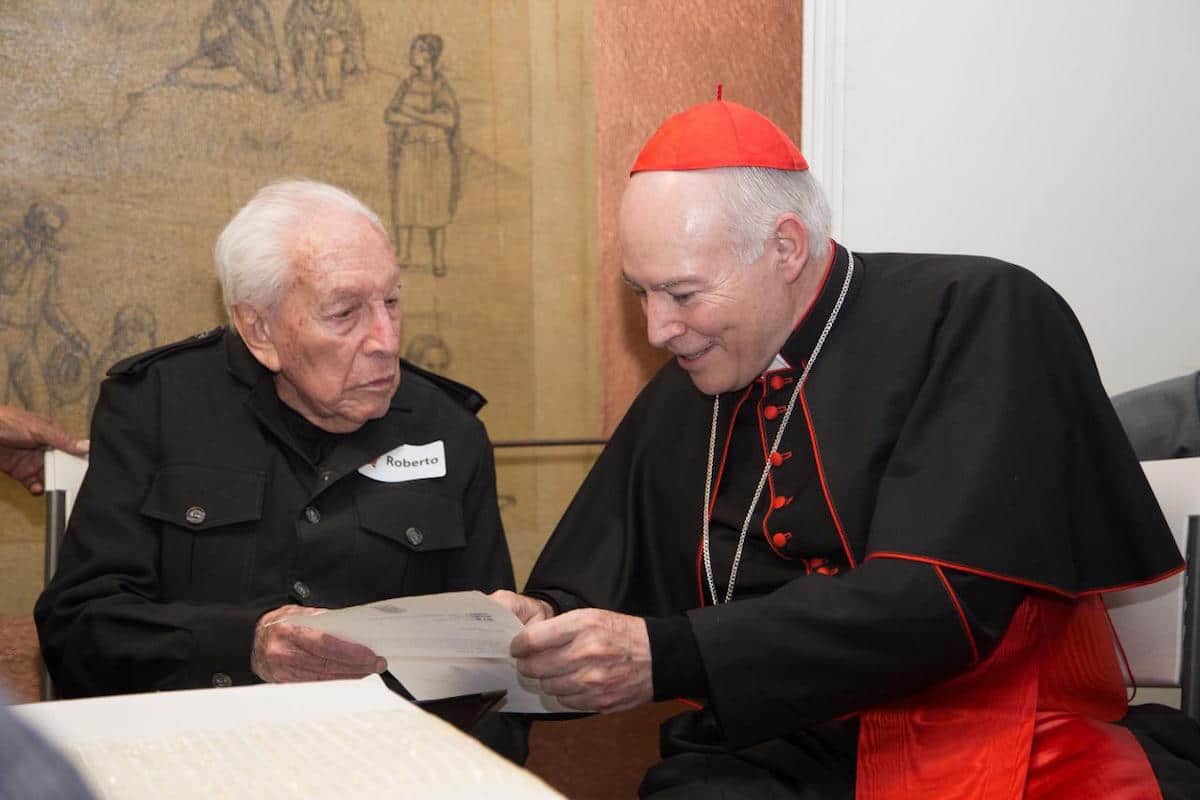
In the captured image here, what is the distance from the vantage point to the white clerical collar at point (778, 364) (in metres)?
2.48

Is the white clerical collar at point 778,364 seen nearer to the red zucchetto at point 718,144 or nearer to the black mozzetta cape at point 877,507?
the black mozzetta cape at point 877,507

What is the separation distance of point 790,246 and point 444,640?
101 centimetres

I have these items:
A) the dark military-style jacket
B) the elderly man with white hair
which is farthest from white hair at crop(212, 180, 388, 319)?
the dark military-style jacket

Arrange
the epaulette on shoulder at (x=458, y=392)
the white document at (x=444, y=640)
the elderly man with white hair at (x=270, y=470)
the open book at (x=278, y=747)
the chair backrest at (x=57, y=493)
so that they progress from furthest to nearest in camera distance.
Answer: the epaulette on shoulder at (x=458, y=392) < the chair backrest at (x=57, y=493) < the elderly man with white hair at (x=270, y=470) < the white document at (x=444, y=640) < the open book at (x=278, y=747)

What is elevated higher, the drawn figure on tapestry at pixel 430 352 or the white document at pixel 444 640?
the drawn figure on tapestry at pixel 430 352

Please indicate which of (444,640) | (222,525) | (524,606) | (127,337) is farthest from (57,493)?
(444,640)

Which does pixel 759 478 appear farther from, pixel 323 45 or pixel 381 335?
pixel 323 45

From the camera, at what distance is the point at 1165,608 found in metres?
2.37

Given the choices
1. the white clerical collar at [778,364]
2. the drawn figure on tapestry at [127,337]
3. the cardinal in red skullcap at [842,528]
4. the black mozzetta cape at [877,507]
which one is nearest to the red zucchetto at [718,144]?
the cardinal in red skullcap at [842,528]

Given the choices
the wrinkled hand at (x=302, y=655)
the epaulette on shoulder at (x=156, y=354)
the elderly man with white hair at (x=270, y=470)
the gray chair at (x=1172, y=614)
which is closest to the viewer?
the wrinkled hand at (x=302, y=655)

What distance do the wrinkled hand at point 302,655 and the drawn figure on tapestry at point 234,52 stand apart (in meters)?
2.09

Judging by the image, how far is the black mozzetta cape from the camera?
2.01 metres

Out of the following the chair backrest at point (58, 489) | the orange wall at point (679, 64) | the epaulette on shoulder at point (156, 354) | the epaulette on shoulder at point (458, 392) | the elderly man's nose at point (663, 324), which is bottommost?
the chair backrest at point (58, 489)

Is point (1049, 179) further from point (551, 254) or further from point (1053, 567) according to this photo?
point (1053, 567)
